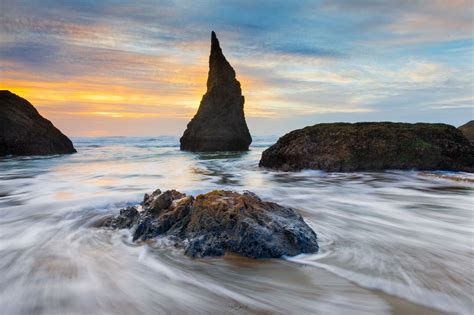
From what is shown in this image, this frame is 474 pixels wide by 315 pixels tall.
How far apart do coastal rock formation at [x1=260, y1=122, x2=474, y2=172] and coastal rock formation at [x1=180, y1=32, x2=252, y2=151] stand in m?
21.8

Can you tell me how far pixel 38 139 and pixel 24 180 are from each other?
53.7 feet

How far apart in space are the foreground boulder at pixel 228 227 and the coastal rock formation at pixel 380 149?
27.1 ft

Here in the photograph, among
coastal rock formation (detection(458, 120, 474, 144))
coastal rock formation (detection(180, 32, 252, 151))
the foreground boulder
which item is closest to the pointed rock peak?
coastal rock formation (detection(180, 32, 252, 151))

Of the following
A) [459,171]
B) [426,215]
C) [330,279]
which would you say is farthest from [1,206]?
[459,171]

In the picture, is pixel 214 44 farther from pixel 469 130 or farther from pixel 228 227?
pixel 228 227

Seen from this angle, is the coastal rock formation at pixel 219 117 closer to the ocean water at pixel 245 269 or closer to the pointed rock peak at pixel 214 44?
the pointed rock peak at pixel 214 44

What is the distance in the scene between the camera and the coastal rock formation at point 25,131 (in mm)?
24891

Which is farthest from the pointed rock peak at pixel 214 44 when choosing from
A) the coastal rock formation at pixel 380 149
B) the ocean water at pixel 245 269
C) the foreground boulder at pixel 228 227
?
the foreground boulder at pixel 228 227

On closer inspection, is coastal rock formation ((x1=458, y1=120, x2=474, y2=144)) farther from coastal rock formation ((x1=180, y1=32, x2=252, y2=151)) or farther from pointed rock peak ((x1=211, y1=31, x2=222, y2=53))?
pointed rock peak ((x1=211, y1=31, x2=222, y2=53))

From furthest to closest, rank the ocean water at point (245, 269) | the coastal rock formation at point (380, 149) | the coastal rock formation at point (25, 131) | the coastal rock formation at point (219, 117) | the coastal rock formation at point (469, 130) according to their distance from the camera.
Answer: the coastal rock formation at point (219, 117) < the coastal rock formation at point (25, 131) < the coastal rock formation at point (469, 130) < the coastal rock formation at point (380, 149) < the ocean water at point (245, 269)

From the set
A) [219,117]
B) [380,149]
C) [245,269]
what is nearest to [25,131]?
[219,117]

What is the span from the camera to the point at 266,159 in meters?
14.1

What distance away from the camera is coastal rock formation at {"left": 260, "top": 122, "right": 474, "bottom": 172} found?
12.0 meters

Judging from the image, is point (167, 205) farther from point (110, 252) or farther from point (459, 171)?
point (459, 171)
